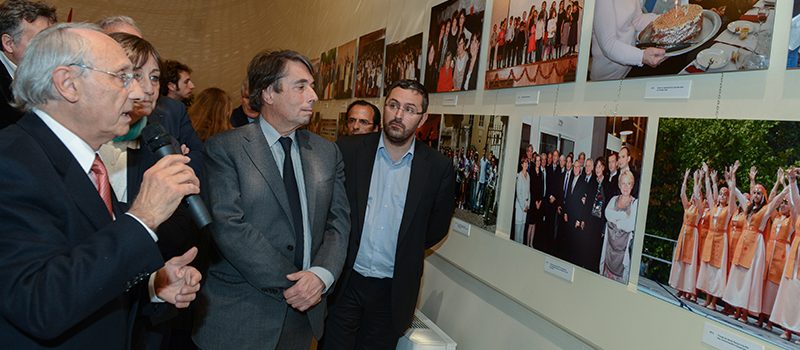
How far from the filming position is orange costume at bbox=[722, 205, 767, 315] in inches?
66.2

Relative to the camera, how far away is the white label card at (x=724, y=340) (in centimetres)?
170

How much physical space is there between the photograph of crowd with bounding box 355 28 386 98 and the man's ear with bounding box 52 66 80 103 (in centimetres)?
373

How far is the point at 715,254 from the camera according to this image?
5.96 feet

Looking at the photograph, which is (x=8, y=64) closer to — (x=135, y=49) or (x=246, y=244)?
(x=135, y=49)

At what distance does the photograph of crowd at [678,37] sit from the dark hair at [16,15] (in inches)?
106

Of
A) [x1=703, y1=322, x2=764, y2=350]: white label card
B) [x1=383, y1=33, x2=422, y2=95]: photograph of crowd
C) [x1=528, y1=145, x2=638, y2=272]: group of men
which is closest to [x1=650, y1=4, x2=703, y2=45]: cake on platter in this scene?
[x1=528, y1=145, x2=638, y2=272]: group of men

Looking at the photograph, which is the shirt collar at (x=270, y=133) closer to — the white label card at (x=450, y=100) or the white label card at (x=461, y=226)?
the white label card at (x=461, y=226)

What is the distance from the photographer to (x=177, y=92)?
16.3ft

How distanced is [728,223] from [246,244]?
167 centimetres

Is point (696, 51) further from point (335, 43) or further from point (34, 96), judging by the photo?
point (335, 43)

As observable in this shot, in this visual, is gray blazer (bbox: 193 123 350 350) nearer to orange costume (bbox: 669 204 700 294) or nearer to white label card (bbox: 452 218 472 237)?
white label card (bbox: 452 218 472 237)

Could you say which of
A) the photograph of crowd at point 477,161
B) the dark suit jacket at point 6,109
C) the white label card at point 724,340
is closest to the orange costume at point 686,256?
the white label card at point 724,340

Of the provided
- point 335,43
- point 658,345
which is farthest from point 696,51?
point 335,43

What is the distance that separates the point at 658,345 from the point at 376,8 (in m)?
3.97
